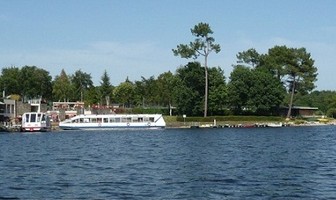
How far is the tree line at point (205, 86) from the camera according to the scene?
126m

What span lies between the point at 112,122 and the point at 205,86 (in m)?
23.5

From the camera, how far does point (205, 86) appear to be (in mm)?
125000

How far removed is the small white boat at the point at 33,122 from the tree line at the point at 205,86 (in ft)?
109

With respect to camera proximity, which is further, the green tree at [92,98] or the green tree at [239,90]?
the green tree at [92,98]

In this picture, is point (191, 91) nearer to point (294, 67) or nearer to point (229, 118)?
point (229, 118)

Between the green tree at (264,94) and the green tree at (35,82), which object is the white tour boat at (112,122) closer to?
the green tree at (264,94)

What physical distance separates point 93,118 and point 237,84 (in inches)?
1475

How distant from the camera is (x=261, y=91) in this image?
13075 centimetres

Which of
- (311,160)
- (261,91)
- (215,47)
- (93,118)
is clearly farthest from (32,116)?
(311,160)

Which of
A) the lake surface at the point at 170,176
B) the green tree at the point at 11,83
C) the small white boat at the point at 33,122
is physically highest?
the green tree at the point at 11,83

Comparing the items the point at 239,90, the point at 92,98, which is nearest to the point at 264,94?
the point at 239,90

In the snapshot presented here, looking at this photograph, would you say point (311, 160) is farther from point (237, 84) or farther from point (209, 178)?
point (237, 84)

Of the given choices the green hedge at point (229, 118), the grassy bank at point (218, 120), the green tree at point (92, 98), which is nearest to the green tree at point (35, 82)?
the green tree at point (92, 98)

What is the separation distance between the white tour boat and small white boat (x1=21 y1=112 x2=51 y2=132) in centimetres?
698
